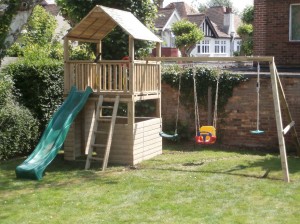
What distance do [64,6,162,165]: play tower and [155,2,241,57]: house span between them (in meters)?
38.6

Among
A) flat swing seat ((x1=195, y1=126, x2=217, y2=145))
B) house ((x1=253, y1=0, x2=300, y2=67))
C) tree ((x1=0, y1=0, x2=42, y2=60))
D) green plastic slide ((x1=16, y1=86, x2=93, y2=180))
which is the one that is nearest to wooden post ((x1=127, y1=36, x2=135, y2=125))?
Result: green plastic slide ((x1=16, y1=86, x2=93, y2=180))

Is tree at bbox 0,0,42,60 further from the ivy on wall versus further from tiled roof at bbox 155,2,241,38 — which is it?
tiled roof at bbox 155,2,241,38

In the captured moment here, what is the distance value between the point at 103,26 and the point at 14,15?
4060 mm

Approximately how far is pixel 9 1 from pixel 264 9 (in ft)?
34.7

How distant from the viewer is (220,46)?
6169 cm

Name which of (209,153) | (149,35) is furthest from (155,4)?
(209,153)

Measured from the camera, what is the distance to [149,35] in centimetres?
1305

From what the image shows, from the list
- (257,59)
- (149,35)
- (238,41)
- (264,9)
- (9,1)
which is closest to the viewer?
(9,1)

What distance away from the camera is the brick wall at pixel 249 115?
567 inches

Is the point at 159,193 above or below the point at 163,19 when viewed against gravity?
below

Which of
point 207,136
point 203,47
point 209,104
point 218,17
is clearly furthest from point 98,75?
point 218,17

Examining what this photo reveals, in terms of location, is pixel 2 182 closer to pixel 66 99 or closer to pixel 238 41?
pixel 66 99

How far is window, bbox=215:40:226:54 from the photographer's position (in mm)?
61000

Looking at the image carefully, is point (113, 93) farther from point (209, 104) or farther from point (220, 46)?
point (220, 46)
